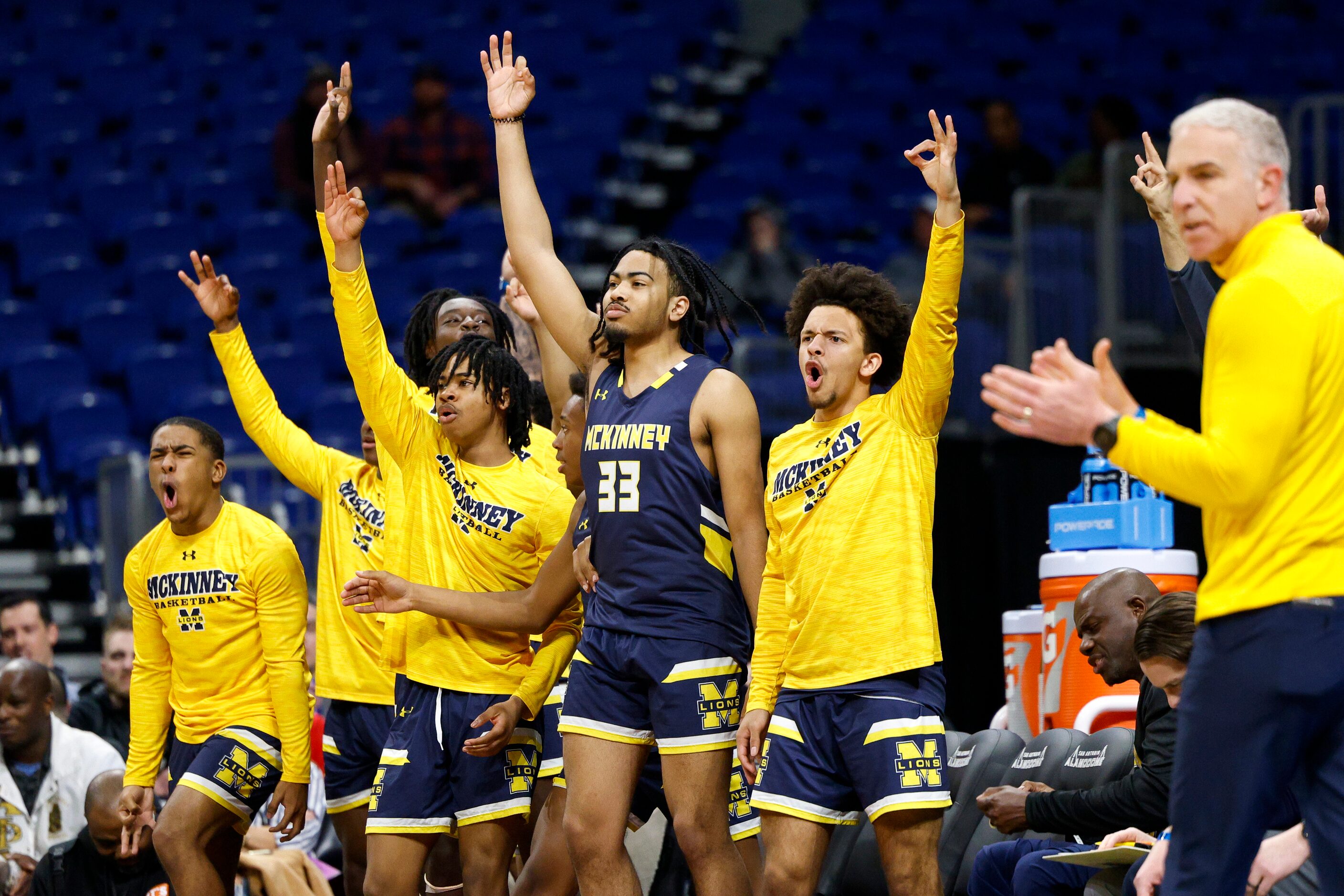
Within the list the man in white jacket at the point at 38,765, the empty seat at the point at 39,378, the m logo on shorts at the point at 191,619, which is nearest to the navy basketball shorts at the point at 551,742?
the m logo on shorts at the point at 191,619

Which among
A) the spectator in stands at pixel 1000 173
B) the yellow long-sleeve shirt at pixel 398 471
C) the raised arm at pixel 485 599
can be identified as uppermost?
the spectator in stands at pixel 1000 173

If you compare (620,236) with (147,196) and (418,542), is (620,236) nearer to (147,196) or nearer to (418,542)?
(147,196)

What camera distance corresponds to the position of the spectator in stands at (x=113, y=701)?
768 centimetres

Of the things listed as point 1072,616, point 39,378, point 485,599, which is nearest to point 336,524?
point 485,599

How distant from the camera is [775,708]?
4.14 metres

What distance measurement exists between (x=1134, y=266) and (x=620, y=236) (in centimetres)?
529

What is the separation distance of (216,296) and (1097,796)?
10.7 ft

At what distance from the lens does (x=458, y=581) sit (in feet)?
16.1

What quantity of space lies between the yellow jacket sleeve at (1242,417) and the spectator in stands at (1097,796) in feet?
4.55

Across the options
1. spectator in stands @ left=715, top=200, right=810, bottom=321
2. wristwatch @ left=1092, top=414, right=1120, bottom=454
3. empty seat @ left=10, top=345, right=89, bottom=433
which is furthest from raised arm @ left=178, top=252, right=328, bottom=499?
spectator in stands @ left=715, top=200, right=810, bottom=321

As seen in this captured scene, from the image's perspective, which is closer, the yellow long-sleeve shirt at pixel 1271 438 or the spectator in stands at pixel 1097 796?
the yellow long-sleeve shirt at pixel 1271 438

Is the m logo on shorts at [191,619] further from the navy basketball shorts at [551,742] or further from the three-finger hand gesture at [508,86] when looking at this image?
the three-finger hand gesture at [508,86]

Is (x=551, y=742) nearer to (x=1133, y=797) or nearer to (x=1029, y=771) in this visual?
(x=1029, y=771)

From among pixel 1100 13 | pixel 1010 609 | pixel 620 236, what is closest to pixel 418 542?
pixel 1010 609
